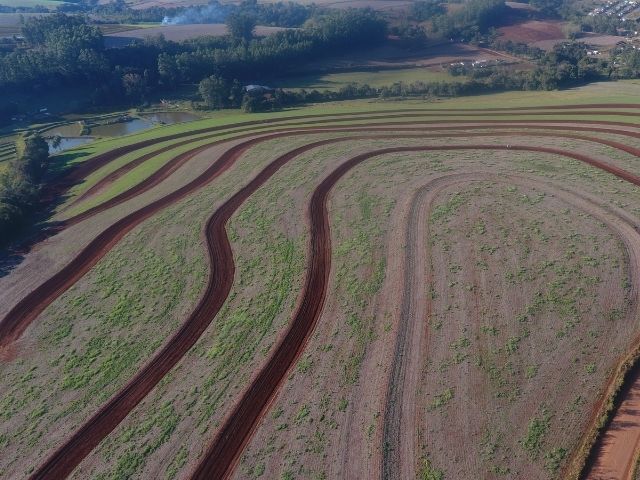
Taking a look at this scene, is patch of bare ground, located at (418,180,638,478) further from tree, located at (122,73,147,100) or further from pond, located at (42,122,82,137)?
tree, located at (122,73,147,100)

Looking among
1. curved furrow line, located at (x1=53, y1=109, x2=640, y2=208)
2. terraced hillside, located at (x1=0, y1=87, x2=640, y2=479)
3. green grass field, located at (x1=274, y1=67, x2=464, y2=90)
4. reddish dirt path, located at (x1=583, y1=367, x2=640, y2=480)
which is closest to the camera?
reddish dirt path, located at (x1=583, y1=367, x2=640, y2=480)

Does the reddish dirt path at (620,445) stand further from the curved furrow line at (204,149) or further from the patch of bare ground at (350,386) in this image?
the curved furrow line at (204,149)

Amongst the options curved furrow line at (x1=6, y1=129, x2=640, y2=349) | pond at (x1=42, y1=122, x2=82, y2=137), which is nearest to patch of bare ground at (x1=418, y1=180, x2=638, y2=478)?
curved furrow line at (x1=6, y1=129, x2=640, y2=349)

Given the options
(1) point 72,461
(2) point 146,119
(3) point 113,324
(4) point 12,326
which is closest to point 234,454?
(1) point 72,461

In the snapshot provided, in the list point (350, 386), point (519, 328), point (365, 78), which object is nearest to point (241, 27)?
point (365, 78)

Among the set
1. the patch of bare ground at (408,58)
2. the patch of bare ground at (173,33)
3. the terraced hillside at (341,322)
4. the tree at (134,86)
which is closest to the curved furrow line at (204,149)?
the terraced hillside at (341,322)

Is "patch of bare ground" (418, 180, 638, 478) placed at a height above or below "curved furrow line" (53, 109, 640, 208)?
below

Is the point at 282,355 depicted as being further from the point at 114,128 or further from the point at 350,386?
the point at 114,128
